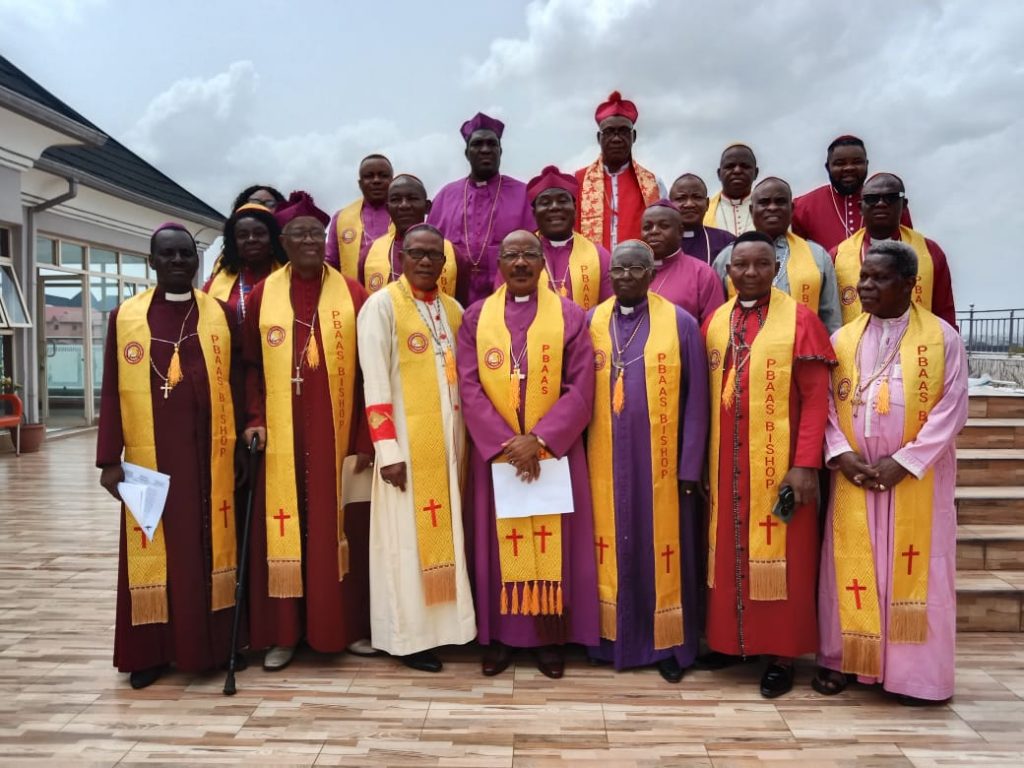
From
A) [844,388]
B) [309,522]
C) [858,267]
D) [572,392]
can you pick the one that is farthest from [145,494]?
[858,267]

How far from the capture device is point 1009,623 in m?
4.52

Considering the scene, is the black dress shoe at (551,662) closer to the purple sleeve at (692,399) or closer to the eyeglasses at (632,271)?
the purple sleeve at (692,399)

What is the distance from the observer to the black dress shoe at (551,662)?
3930mm

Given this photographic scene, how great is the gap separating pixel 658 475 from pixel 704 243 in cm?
155

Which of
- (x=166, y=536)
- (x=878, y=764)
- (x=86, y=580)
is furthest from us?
(x=86, y=580)

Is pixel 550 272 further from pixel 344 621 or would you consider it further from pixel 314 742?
pixel 314 742

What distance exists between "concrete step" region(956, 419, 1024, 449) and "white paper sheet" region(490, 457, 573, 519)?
143 inches

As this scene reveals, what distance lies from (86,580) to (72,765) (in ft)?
8.80

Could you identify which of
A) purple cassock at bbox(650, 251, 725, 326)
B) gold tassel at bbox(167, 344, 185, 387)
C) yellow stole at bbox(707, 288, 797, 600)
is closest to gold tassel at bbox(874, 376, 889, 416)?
yellow stole at bbox(707, 288, 797, 600)

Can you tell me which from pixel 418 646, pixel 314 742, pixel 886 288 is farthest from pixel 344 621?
pixel 886 288

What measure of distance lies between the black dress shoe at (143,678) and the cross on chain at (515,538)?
5.89ft

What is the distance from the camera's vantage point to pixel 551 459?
12.7 ft

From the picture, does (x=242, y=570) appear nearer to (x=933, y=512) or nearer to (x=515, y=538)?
(x=515, y=538)

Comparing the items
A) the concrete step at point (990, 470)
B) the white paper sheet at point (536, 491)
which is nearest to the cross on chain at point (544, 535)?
the white paper sheet at point (536, 491)
